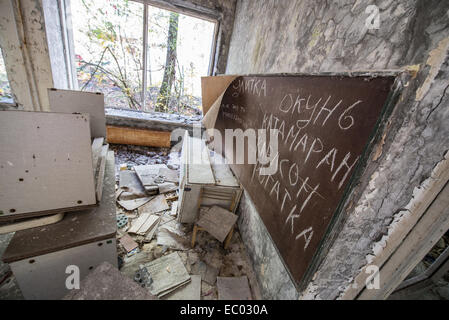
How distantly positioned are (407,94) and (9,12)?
4582 millimetres

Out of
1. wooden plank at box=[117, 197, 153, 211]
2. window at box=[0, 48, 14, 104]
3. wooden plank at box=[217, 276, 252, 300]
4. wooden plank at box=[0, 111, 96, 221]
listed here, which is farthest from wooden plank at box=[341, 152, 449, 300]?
window at box=[0, 48, 14, 104]

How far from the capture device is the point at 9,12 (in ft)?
8.34

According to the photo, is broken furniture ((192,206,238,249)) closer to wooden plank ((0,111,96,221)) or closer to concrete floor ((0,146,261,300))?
concrete floor ((0,146,261,300))

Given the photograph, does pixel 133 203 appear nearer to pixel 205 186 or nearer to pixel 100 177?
pixel 100 177

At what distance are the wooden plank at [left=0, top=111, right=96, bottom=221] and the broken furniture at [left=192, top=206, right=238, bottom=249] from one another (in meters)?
1.18

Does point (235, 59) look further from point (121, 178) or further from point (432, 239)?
point (432, 239)

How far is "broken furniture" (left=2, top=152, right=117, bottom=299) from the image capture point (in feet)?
3.64

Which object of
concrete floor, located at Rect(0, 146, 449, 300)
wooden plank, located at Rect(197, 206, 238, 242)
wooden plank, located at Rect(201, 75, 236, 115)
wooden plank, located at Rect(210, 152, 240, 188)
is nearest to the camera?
concrete floor, located at Rect(0, 146, 449, 300)

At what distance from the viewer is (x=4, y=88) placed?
3.09 metres

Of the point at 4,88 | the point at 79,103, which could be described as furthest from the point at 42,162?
the point at 4,88

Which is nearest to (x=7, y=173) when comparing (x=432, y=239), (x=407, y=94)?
(x=407, y=94)

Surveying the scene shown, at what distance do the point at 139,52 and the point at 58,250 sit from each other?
13.6ft

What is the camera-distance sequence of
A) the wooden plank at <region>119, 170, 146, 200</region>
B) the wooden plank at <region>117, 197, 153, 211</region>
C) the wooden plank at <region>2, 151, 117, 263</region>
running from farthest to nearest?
1. the wooden plank at <region>119, 170, 146, 200</region>
2. the wooden plank at <region>117, 197, 153, 211</region>
3. the wooden plank at <region>2, 151, 117, 263</region>

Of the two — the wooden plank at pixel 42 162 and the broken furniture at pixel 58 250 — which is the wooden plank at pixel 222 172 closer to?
the broken furniture at pixel 58 250
